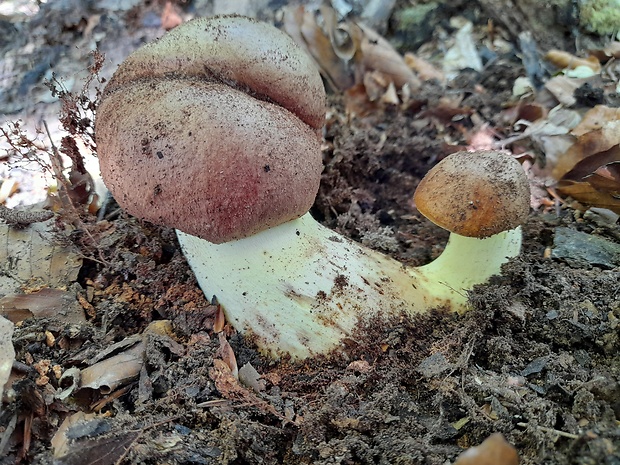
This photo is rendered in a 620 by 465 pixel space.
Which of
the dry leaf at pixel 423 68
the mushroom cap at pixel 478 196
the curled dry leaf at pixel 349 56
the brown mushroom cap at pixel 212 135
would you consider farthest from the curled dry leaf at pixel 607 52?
the brown mushroom cap at pixel 212 135

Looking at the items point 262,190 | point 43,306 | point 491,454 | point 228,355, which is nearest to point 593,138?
point 262,190

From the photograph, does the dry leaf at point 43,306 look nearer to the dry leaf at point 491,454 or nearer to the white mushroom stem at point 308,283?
the white mushroom stem at point 308,283

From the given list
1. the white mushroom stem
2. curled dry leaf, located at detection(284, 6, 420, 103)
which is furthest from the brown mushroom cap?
curled dry leaf, located at detection(284, 6, 420, 103)

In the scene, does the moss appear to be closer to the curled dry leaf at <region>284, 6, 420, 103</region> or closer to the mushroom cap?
the curled dry leaf at <region>284, 6, 420, 103</region>

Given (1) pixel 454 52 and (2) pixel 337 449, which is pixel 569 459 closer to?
(2) pixel 337 449

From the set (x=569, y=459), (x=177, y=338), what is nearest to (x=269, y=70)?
(x=177, y=338)

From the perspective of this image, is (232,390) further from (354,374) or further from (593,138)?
(593,138)
